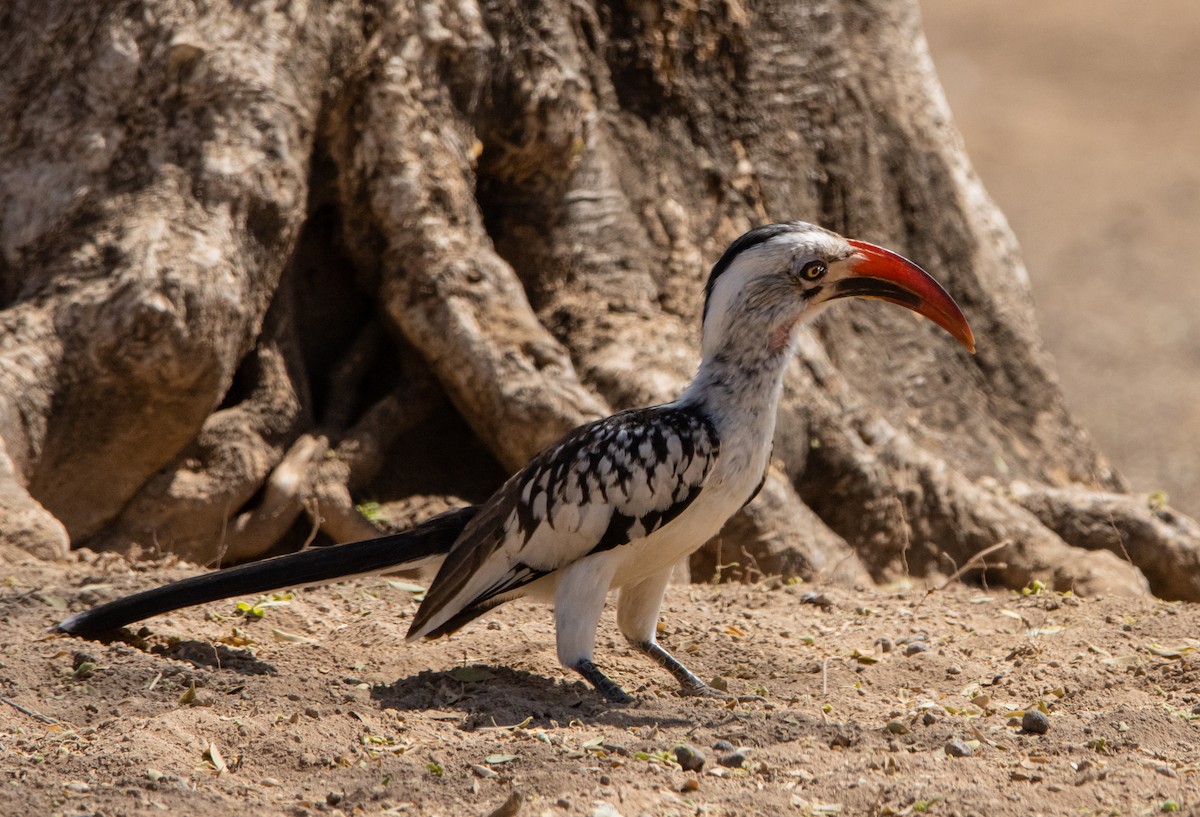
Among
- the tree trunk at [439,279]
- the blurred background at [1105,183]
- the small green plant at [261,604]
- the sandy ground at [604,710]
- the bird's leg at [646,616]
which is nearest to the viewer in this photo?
the sandy ground at [604,710]

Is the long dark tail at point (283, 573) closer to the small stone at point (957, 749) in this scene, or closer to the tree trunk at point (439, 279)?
the tree trunk at point (439, 279)

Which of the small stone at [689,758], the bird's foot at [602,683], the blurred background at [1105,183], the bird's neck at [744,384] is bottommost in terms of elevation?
the bird's foot at [602,683]

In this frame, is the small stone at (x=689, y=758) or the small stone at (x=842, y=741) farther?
the small stone at (x=842, y=741)

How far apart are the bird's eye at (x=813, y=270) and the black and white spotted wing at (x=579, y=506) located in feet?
1.80

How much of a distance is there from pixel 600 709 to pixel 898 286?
1.58 metres

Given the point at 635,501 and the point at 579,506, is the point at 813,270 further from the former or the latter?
the point at 579,506

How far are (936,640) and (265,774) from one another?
7.61 feet

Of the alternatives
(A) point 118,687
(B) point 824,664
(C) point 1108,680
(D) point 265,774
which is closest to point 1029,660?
(C) point 1108,680

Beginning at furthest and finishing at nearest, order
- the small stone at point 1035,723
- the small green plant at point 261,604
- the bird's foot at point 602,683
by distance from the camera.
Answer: the small green plant at point 261,604, the bird's foot at point 602,683, the small stone at point 1035,723

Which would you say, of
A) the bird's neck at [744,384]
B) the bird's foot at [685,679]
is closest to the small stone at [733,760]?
the bird's foot at [685,679]

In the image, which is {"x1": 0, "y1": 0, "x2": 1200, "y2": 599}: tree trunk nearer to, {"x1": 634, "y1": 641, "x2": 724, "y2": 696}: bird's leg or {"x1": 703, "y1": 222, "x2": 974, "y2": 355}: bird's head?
{"x1": 634, "y1": 641, "x2": 724, "y2": 696}: bird's leg

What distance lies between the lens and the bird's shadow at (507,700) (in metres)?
3.59

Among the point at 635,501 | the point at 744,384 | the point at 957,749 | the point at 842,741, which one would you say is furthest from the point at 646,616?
the point at 957,749

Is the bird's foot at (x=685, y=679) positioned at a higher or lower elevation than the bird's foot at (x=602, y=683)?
higher
